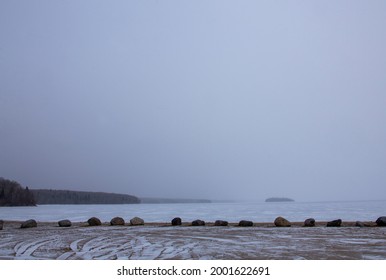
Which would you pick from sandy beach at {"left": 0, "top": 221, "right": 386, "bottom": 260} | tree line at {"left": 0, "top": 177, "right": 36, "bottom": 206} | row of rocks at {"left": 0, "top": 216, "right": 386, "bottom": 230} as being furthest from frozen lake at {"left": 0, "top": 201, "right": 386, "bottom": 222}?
tree line at {"left": 0, "top": 177, "right": 36, "bottom": 206}

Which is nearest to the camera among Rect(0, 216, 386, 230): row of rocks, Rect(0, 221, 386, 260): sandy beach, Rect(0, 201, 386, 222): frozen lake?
Rect(0, 221, 386, 260): sandy beach

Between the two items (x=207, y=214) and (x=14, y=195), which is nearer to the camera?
(x=207, y=214)

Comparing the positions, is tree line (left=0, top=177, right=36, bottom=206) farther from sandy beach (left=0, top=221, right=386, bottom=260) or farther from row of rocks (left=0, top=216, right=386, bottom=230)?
sandy beach (left=0, top=221, right=386, bottom=260)

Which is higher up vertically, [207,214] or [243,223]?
[243,223]

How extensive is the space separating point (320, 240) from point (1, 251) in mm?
7803

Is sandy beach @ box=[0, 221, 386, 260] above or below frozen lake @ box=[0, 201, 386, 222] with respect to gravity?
above

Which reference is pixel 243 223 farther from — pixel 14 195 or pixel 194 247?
pixel 14 195

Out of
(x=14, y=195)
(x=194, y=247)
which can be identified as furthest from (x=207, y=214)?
(x=14, y=195)

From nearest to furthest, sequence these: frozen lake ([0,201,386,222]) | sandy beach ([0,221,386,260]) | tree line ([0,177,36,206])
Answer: sandy beach ([0,221,386,260]), frozen lake ([0,201,386,222]), tree line ([0,177,36,206])

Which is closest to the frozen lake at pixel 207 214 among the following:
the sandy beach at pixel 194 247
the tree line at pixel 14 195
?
the sandy beach at pixel 194 247

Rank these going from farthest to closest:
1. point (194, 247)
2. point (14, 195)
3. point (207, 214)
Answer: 1. point (14, 195)
2. point (207, 214)
3. point (194, 247)

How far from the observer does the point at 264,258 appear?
27.0 feet

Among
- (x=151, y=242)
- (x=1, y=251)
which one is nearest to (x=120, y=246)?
(x=151, y=242)
